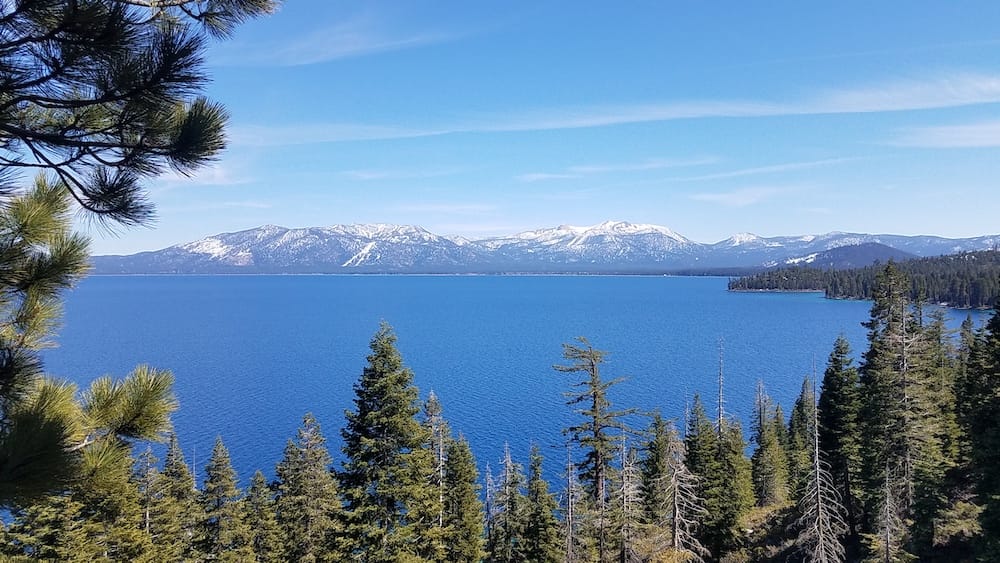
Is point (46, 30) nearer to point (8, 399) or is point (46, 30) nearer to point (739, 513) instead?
point (8, 399)

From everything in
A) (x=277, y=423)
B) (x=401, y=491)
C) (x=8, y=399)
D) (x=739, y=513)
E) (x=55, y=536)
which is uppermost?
(x=8, y=399)

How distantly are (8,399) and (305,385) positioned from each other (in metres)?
84.2

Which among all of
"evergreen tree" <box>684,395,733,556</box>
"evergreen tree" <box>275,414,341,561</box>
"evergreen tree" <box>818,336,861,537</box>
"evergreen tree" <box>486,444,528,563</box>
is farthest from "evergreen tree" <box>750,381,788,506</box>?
"evergreen tree" <box>275,414,341,561</box>

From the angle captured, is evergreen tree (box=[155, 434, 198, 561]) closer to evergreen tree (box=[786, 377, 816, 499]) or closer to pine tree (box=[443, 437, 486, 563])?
pine tree (box=[443, 437, 486, 563])

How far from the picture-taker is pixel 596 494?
19.0 meters

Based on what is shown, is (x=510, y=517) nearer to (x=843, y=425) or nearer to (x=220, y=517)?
(x=220, y=517)

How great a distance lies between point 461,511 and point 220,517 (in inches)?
451

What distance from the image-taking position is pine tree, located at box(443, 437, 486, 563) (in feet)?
91.9

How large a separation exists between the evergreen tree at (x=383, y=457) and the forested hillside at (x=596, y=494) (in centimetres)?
6

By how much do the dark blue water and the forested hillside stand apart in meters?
4.94

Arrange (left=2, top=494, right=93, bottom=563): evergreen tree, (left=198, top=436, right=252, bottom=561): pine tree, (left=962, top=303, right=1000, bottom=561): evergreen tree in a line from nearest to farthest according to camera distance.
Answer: (left=2, top=494, right=93, bottom=563): evergreen tree, (left=962, top=303, right=1000, bottom=561): evergreen tree, (left=198, top=436, right=252, bottom=561): pine tree

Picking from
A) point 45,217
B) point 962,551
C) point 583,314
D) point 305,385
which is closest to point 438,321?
point 583,314

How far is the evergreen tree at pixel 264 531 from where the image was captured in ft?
88.5

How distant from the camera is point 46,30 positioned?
154 inches
